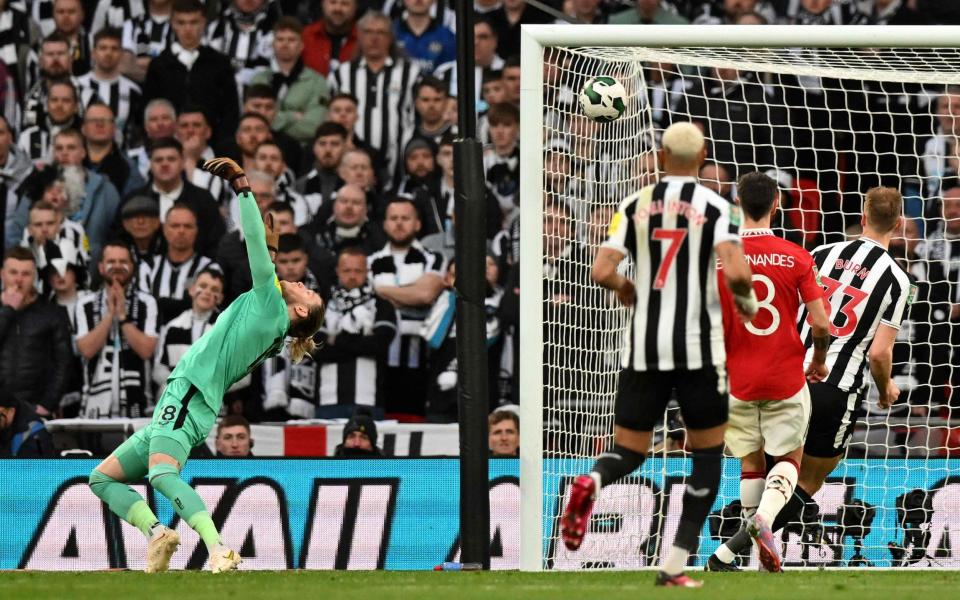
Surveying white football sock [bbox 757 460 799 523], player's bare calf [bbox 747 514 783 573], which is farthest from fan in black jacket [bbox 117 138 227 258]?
player's bare calf [bbox 747 514 783 573]

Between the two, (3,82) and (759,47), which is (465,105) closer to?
(759,47)

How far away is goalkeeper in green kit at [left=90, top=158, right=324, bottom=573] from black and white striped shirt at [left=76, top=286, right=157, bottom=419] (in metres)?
3.84

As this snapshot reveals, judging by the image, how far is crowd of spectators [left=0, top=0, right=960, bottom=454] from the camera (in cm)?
1164

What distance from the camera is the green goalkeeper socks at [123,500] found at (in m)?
7.70

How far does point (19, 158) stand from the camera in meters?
12.8

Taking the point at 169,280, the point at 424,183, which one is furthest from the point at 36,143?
the point at 424,183

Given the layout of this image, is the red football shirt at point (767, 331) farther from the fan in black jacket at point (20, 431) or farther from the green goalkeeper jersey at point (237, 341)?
the fan in black jacket at point (20, 431)

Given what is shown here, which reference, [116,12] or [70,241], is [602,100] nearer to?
[70,241]

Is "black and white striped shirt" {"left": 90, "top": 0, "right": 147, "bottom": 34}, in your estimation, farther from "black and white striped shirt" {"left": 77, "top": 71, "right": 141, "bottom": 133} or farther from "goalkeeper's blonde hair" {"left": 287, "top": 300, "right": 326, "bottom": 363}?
"goalkeeper's blonde hair" {"left": 287, "top": 300, "right": 326, "bottom": 363}

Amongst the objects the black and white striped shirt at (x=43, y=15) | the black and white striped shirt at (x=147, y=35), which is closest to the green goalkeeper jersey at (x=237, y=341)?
the black and white striped shirt at (x=147, y=35)

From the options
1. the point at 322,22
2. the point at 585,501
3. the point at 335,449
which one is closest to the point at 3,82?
the point at 322,22

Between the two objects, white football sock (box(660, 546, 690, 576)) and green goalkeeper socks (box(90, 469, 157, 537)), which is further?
green goalkeeper socks (box(90, 469, 157, 537))

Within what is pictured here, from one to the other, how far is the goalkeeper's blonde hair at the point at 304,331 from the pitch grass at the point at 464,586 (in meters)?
1.13

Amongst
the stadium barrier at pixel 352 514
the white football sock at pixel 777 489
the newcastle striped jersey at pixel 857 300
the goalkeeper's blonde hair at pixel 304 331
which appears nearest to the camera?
the white football sock at pixel 777 489
